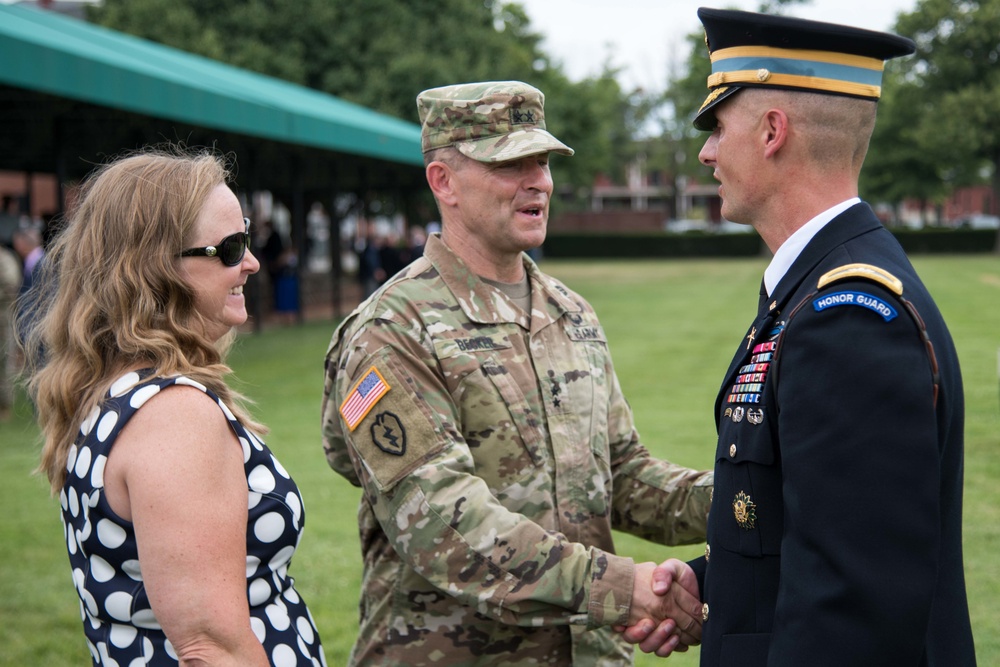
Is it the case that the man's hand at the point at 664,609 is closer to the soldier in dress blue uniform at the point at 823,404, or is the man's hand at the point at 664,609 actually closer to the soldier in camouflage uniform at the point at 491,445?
the soldier in camouflage uniform at the point at 491,445

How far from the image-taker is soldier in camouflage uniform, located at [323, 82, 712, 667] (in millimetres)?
2635

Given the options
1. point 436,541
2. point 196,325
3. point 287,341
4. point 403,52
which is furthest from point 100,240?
point 403,52

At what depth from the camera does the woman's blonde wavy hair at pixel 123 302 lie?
2.23 metres

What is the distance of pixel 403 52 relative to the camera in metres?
30.6

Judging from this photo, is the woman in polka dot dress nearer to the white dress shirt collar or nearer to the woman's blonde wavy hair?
the woman's blonde wavy hair

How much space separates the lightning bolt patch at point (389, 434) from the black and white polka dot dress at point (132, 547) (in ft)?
1.24

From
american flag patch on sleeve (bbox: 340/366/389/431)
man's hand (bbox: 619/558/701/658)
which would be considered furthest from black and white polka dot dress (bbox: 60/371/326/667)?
man's hand (bbox: 619/558/701/658)

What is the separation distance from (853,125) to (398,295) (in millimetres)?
1340

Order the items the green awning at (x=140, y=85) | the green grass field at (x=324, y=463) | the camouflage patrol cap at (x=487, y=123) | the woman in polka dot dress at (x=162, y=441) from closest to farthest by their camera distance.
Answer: the woman in polka dot dress at (x=162, y=441) → the camouflage patrol cap at (x=487, y=123) → the green grass field at (x=324, y=463) → the green awning at (x=140, y=85)

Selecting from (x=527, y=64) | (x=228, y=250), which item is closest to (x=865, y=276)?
(x=228, y=250)

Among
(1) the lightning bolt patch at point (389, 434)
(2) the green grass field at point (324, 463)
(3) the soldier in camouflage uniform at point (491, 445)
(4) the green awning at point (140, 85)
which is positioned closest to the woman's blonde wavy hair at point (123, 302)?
(1) the lightning bolt patch at point (389, 434)

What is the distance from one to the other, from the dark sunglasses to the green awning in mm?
8341

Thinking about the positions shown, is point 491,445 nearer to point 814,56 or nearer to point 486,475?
point 486,475

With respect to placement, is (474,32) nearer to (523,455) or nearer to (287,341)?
(287,341)
